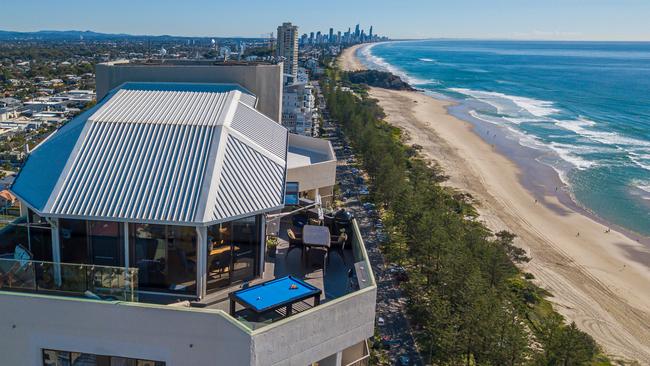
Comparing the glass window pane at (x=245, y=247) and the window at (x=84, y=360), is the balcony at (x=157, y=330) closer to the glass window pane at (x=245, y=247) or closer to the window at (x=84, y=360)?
the window at (x=84, y=360)

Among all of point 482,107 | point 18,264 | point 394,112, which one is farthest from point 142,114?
point 482,107

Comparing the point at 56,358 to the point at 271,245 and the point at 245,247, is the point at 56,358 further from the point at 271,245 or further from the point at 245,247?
the point at 271,245

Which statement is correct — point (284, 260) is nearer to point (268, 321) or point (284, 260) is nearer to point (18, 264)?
A: point (268, 321)

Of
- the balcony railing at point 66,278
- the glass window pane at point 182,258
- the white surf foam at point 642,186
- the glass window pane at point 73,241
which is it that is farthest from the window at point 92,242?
the white surf foam at point 642,186

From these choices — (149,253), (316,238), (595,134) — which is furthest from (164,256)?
(595,134)

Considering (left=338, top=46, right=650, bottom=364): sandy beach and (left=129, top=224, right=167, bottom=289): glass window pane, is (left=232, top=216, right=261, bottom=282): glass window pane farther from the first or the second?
(left=338, top=46, right=650, bottom=364): sandy beach
